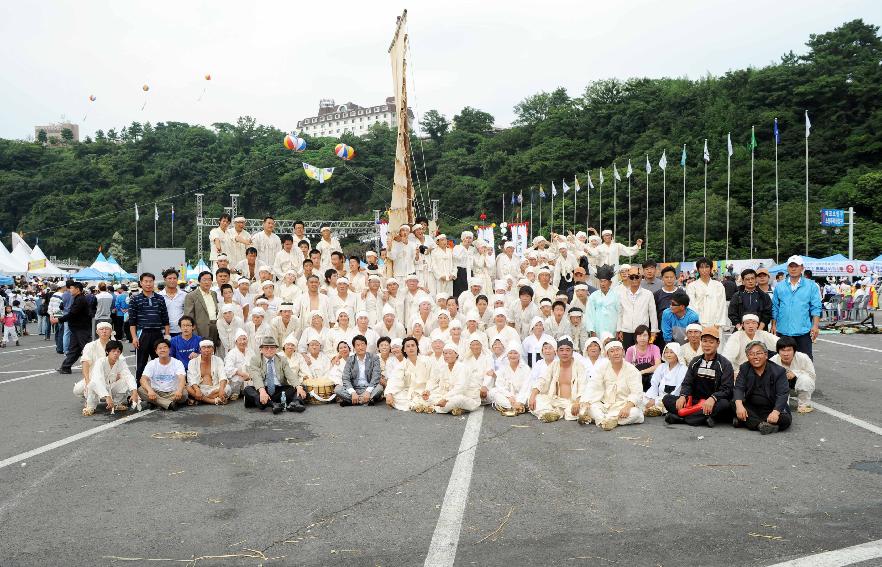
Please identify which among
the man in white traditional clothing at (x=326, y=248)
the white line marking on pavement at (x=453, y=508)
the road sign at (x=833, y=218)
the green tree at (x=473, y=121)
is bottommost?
the white line marking on pavement at (x=453, y=508)

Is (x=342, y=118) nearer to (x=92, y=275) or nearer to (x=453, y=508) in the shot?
(x=92, y=275)

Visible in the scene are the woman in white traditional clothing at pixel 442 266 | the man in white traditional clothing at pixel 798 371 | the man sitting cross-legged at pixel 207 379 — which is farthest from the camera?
the woman in white traditional clothing at pixel 442 266

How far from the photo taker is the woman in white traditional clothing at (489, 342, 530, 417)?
8922mm

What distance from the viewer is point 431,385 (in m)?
9.43

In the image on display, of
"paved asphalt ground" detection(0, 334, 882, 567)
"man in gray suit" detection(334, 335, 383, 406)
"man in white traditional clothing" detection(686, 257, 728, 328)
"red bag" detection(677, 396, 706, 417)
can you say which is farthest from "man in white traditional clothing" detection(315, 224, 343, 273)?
"red bag" detection(677, 396, 706, 417)

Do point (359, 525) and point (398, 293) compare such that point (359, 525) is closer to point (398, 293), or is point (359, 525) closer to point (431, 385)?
point (431, 385)

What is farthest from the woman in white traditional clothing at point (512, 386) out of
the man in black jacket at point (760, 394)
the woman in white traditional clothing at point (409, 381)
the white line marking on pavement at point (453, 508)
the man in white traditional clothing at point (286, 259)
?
the man in white traditional clothing at point (286, 259)

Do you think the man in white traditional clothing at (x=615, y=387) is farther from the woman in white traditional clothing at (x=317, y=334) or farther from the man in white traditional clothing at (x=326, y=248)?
the man in white traditional clothing at (x=326, y=248)

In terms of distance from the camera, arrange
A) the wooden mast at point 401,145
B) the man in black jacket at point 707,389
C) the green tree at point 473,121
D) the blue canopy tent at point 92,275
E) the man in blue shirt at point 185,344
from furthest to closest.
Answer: the green tree at point 473,121 → the blue canopy tent at point 92,275 → the wooden mast at point 401,145 → the man in blue shirt at point 185,344 → the man in black jacket at point 707,389

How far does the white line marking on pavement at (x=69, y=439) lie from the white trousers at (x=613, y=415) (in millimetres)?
5496

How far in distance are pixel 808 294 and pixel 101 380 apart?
9311mm

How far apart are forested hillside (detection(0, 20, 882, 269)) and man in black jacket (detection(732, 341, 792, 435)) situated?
128 ft

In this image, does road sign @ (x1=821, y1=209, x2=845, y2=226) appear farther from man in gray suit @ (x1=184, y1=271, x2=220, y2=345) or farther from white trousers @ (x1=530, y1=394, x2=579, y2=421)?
man in gray suit @ (x1=184, y1=271, x2=220, y2=345)

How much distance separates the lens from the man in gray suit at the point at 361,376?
9.55 m
